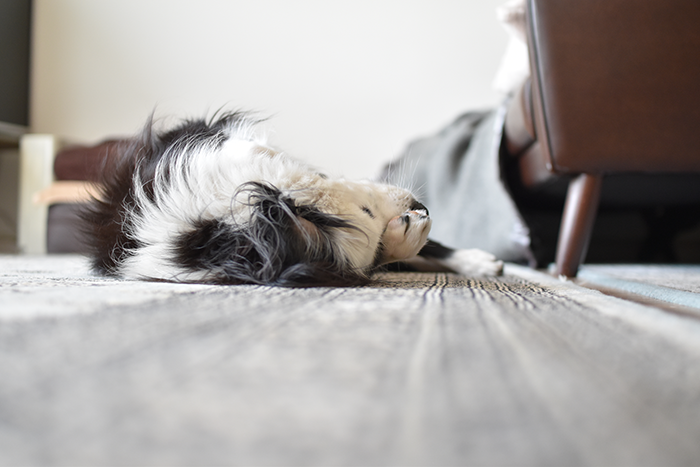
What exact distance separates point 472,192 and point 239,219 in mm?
1120

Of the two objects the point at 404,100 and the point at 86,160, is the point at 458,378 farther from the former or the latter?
the point at 404,100

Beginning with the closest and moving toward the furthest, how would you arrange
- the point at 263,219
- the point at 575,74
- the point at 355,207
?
1. the point at 263,219
2. the point at 355,207
3. the point at 575,74

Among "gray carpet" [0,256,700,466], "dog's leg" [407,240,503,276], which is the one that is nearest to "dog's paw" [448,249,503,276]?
"dog's leg" [407,240,503,276]

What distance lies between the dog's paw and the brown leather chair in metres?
0.27

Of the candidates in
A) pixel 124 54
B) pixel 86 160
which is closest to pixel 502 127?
pixel 86 160

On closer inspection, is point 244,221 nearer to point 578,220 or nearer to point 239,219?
point 239,219

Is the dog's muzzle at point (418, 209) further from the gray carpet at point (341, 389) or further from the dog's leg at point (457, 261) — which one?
the gray carpet at point (341, 389)

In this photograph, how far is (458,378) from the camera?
0.94 ft

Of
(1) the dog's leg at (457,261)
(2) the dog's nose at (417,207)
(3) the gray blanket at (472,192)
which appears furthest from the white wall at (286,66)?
(2) the dog's nose at (417,207)

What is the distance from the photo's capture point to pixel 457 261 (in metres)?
1.16

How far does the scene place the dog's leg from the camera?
110 cm

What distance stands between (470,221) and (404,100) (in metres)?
→ 1.81


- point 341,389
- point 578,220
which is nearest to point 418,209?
point 578,220

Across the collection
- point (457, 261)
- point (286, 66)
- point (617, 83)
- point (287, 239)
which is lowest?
point (457, 261)
